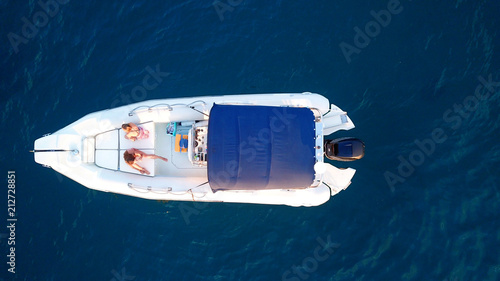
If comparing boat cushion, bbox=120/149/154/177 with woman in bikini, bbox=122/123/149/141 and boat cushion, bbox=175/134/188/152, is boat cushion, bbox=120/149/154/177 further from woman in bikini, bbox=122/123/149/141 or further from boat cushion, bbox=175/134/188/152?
boat cushion, bbox=175/134/188/152

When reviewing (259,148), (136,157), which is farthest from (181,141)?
(259,148)

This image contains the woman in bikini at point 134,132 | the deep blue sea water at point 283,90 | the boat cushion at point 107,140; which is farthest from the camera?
the deep blue sea water at point 283,90

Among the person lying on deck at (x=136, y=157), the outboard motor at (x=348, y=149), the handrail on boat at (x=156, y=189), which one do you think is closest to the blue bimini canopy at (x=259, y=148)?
the outboard motor at (x=348, y=149)

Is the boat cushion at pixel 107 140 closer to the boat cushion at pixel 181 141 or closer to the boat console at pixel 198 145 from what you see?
the boat cushion at pixel 181 141

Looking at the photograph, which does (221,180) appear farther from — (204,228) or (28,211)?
(28,211)

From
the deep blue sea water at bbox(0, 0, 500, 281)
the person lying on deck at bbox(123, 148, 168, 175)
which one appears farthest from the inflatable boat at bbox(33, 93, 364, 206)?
the deep blue sea water at bbox(0, 0, 500, 281)

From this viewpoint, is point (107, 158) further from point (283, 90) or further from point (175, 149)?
point (283, 90)
